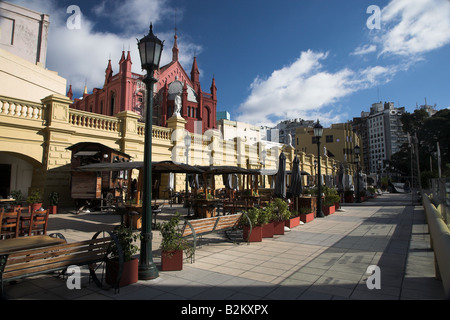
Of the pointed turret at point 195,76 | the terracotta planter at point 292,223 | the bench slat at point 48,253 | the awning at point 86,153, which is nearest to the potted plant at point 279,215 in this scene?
the terracotta planter at point 292,223

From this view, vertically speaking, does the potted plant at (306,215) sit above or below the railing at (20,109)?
below

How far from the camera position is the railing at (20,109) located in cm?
1273

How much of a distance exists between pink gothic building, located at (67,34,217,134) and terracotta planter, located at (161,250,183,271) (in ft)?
100

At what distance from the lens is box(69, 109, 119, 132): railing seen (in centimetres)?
1560

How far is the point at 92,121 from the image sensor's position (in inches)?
642

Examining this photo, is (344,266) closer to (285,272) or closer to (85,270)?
(285,272)

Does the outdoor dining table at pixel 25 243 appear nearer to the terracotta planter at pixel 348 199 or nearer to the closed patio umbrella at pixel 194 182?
the closed patio umbrella at pixel 194 182

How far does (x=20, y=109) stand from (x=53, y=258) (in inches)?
494

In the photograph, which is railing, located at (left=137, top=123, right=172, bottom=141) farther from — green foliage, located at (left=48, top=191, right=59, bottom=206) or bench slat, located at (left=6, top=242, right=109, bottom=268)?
bench slat, located at (left=6, top=242, right=109, bottom=268)

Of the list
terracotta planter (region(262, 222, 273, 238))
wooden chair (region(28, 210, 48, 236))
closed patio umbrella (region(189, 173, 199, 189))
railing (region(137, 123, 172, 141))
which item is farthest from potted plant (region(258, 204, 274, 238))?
railing (region(137, 123, 172, 141))

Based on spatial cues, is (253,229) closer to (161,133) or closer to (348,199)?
A: (161,133)

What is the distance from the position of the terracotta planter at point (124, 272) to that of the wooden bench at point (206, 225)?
1.38m
